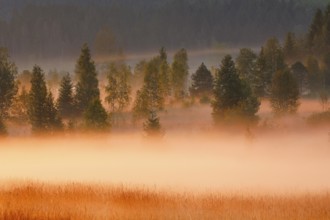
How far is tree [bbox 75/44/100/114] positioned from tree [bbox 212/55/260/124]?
85.0 ft

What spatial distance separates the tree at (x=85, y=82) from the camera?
116356 mm

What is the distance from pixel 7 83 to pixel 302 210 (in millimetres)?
98686

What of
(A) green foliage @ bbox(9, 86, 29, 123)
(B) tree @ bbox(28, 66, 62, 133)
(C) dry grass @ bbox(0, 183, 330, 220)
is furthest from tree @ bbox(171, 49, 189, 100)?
(C) dry grass @ bbox(0, 183, 330, 220)

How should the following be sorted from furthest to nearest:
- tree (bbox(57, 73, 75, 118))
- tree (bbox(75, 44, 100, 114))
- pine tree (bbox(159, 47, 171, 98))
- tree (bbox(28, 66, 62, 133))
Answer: pine tree (bbox(159, 47, 171, 98))
tree (bbox(75, 44, 100, 114))
tree (bbox(57, 73, 75, 118))
tree (bbox(28, 66, 62, 133))

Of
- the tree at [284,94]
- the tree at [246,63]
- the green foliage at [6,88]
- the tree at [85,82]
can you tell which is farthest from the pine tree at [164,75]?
the green foliage at [6,88]

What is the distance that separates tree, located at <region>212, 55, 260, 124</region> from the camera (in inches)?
3981

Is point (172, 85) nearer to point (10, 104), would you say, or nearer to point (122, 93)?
point (122, 93)

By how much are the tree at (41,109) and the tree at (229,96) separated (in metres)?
27.7

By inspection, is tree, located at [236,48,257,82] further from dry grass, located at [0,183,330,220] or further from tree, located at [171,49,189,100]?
dry grass, located at [0,183,330,220]

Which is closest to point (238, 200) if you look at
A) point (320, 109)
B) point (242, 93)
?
point (242, 93)

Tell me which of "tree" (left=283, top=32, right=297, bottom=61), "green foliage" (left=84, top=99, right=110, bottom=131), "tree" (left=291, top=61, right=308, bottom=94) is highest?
"tree" (left=283, top=32, right=297, bottom=61)

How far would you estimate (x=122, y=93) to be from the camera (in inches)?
5709

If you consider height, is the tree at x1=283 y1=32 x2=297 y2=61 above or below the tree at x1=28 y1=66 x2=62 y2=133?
above

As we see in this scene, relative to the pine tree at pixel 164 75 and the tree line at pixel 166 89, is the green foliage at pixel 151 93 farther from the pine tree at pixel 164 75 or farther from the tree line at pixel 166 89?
the pine tree at pixel 164 75
